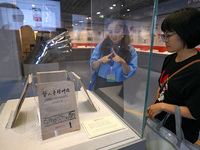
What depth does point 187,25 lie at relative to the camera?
1.95 feet

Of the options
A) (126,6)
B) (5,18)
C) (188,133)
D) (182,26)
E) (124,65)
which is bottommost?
(188,133)

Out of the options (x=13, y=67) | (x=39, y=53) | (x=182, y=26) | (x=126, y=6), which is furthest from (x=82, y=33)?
(x=182, y=26)

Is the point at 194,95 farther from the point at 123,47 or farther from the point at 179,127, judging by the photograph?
the point at 123,47

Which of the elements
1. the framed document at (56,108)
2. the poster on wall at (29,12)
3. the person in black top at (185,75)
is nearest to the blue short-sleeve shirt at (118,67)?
the person in black top at (185,75)

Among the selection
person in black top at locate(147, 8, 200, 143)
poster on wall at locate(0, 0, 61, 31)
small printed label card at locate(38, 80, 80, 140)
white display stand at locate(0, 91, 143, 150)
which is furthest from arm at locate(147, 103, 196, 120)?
poster on wall at locate(0, 0, 61, 31)

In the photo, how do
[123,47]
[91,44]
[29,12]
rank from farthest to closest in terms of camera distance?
[29,12] → [91,44] → [123,47]

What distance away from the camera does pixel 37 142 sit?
490 mm

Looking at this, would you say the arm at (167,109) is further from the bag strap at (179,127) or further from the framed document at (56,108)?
the framed document at (56,108)

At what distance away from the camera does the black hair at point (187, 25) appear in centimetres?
59

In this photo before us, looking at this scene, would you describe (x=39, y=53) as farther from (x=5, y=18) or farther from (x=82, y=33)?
(x=82, y=33)

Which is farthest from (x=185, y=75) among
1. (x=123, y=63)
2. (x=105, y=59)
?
(x=105, y=59)

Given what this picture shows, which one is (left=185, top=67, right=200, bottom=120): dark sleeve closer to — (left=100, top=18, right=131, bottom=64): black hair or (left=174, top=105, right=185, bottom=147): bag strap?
(left=174, top=105, right=185, bottom=147): bag strap

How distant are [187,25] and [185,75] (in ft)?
0.77

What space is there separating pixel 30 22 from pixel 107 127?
1.80m
